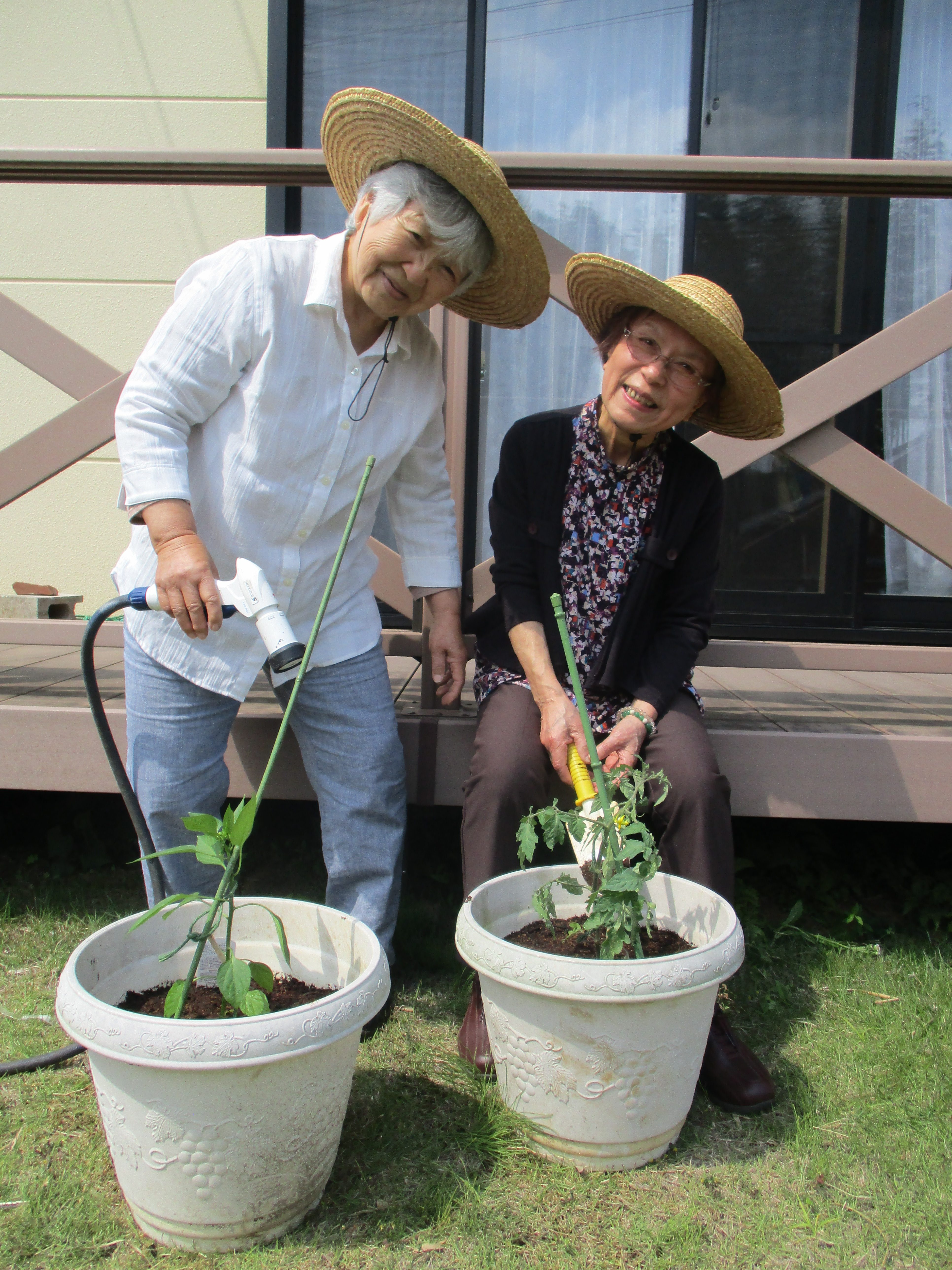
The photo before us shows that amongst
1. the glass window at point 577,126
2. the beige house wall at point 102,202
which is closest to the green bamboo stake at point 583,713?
the glass window at point 577,126

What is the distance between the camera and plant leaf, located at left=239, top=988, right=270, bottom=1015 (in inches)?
52.4

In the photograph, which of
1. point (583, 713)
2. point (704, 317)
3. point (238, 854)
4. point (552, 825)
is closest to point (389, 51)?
point (704, 317)

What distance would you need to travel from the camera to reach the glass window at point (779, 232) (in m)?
3.79

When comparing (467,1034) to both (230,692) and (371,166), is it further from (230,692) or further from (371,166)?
(371,166)

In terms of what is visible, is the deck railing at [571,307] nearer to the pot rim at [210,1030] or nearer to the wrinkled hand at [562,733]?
the wrinkled hand at [562,733]

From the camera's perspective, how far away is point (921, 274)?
154 inches

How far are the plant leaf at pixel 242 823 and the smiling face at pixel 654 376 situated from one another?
107 cm

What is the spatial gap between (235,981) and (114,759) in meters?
0.53

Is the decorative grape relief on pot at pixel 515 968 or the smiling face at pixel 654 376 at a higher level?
the smiling face at pixel 654 376

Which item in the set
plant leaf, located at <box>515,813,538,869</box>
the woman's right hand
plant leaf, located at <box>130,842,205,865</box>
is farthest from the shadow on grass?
the woman's right hand

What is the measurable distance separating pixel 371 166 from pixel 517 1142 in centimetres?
177

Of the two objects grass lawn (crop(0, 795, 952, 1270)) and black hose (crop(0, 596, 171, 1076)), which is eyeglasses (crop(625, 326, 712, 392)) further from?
grass lawn (crop(0, 795, 952, 1270))

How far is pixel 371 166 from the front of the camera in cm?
183

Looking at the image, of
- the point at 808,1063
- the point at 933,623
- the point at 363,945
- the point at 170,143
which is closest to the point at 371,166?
the point at 363,945
